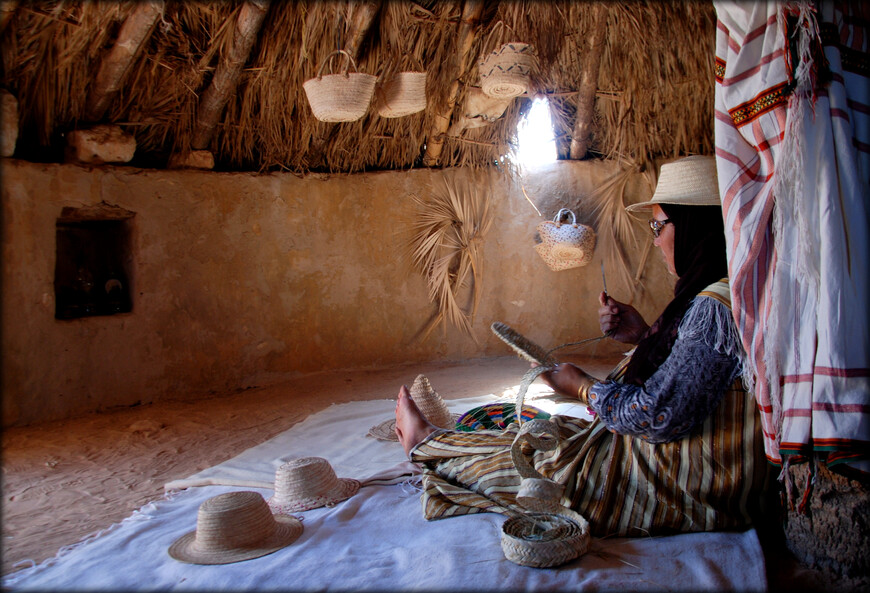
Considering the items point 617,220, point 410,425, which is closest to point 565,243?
point 617,220

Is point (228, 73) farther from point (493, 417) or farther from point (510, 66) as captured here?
point (493, 417)

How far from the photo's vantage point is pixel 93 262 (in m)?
4.30

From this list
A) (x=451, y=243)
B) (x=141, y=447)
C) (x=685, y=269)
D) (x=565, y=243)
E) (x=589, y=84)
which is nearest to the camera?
(x=685, y=269)

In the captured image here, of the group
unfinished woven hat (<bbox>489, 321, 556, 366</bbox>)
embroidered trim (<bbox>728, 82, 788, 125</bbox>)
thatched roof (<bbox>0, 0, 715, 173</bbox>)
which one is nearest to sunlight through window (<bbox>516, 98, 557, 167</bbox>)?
thatched roof (<bbox>0, 0, 715, 173</bbox>)

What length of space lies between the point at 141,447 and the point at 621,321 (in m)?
2.38

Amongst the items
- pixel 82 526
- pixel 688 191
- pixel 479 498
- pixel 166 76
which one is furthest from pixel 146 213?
pixel 688 191

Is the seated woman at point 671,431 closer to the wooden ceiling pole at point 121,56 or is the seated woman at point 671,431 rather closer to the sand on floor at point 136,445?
the sand on floor at point 136,445

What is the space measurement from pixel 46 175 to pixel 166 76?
88 cm

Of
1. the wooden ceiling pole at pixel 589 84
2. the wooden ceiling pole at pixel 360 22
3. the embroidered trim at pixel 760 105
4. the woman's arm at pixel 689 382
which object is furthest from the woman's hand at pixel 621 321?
the wooden ceiling pole at pixel 589 84

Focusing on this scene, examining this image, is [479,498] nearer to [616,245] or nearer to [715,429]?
[715,429]

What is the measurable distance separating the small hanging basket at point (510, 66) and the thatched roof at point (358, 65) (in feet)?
1.37

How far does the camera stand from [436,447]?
6.54 feet

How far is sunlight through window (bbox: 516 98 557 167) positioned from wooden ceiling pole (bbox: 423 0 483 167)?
647 mm

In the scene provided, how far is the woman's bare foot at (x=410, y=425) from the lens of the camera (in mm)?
2117
